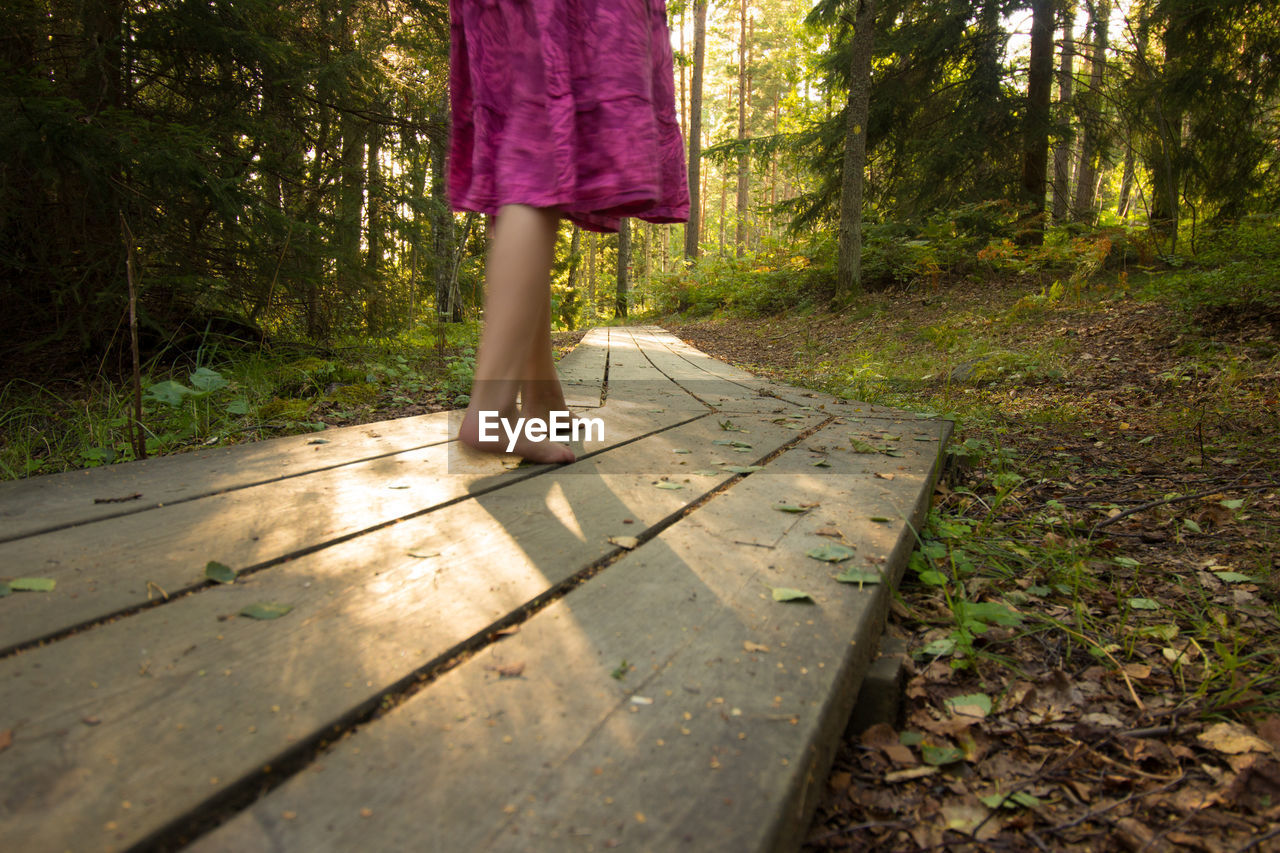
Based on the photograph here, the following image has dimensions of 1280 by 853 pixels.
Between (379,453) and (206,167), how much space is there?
8.60ft

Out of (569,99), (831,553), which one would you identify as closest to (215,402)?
(569,99)

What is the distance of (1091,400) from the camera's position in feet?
12.5

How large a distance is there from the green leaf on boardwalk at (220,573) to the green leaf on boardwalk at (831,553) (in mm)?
976

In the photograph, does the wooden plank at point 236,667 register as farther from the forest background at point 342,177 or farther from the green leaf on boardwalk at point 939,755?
the forest background at point 342,177

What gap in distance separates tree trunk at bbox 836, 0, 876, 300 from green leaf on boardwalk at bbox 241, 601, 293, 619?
930 cm

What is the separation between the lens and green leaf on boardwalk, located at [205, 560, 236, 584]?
3.37 ft

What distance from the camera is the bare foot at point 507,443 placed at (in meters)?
1.75

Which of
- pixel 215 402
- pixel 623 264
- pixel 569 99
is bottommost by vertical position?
pixel 215 402

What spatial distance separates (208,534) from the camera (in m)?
1.22

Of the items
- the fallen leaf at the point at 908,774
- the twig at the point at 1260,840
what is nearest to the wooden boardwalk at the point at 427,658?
the fallen leaf at the point at 908,774

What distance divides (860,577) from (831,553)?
0.35 feet

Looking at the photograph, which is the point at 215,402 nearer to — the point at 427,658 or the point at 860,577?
the point at 427,658

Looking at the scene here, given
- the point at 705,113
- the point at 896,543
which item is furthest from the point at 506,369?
the point at 705,113

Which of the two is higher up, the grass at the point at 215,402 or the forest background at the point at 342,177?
the forest background at the point at 342,177
